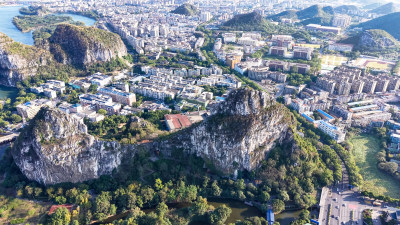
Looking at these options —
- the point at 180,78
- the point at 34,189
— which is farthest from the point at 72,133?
the point at 180,78

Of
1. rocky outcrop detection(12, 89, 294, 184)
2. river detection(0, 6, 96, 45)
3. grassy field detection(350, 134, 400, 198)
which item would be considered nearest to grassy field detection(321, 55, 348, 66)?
grassy field detection(350, 134, 400, 198)

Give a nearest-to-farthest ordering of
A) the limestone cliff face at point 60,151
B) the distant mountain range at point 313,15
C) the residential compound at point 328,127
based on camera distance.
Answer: the limestone cliff face at point 60,151 < the residential compound at point 328,127 < the distant mountain range at point 313,15

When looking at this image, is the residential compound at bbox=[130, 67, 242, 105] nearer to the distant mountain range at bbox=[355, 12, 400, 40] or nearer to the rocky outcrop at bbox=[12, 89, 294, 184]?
the rocky outcrop at bbox=[12, 89, 294, 184]

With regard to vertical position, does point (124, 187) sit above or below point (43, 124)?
below

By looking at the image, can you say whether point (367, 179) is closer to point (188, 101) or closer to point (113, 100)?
point (188, 101)

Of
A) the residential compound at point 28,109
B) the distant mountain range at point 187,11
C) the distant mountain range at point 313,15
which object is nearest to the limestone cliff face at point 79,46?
the residential compound at point 28,109

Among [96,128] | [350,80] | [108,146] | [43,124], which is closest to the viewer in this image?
[43,124]

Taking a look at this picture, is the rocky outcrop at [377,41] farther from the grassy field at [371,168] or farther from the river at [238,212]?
the river at [238,212]
